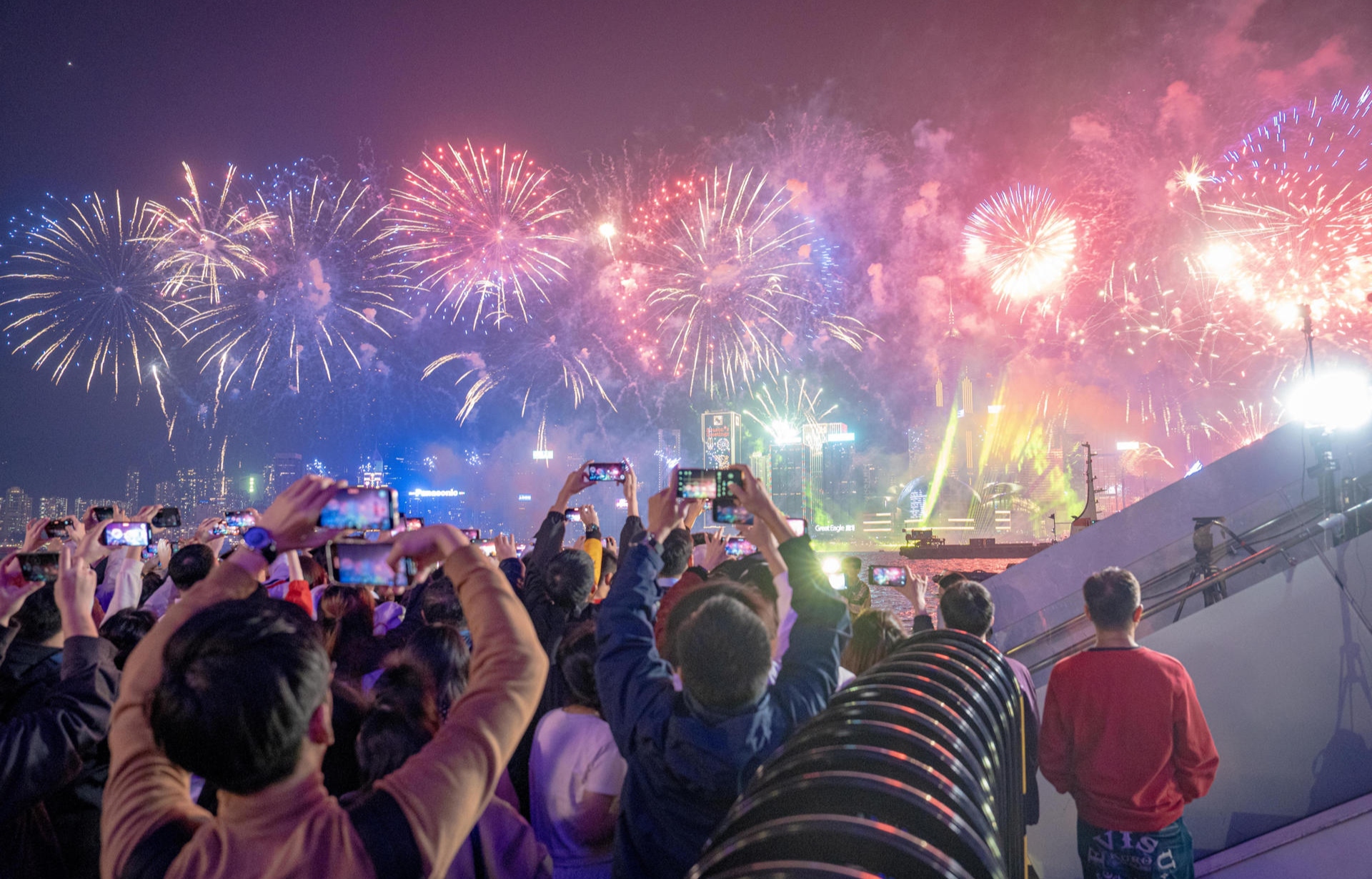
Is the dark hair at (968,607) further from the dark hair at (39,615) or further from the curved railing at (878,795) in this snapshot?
the dark hair at (39,615)

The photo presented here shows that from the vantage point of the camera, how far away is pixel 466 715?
139 cm

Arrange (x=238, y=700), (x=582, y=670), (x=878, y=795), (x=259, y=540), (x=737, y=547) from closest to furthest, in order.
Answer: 1. (x=878, y=795)
2. (x=238, y=700)
3. (x=259, y=540)
4. (x=582, y=670)
5. (x=737, y=547)

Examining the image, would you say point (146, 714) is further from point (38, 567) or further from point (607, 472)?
point (607, 472)

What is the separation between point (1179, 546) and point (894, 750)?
26.7 feet

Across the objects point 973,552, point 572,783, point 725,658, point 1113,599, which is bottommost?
point 973,552

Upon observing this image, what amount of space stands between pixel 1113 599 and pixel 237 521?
7646mm

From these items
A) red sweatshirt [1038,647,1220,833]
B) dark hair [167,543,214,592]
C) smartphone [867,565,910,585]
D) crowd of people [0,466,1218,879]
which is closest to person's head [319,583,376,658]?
crowd of people [0,466,1218,879]

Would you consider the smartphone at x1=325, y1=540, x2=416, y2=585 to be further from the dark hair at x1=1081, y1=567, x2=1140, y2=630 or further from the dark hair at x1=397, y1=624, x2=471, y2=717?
the dark hair at x1=1081, y1=567, x2=1140, y2=630

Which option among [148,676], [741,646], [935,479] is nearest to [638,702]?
[741,646]

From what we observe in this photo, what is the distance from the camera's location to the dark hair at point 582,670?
263 centimetres

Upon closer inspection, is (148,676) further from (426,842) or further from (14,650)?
(14,650)

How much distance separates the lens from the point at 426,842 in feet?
4.07

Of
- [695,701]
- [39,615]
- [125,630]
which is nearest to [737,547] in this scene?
[125,630]

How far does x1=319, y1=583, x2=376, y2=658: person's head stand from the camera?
444 centimetres
